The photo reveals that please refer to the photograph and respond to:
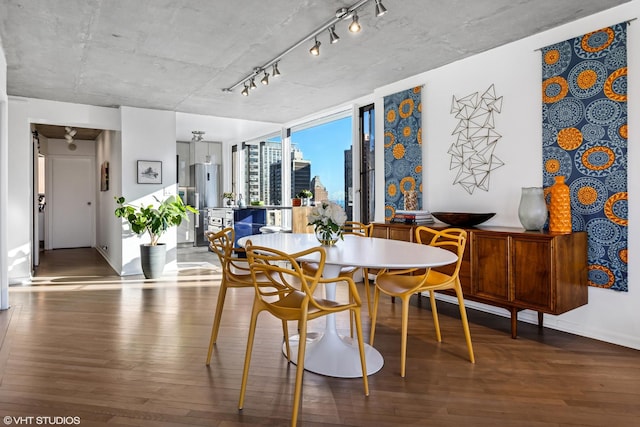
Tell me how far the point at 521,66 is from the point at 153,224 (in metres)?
4.70

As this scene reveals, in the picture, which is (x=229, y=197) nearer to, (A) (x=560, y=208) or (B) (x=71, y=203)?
(B) (x=71, y=203)

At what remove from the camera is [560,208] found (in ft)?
10.2

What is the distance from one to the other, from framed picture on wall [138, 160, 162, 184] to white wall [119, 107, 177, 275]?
53mm

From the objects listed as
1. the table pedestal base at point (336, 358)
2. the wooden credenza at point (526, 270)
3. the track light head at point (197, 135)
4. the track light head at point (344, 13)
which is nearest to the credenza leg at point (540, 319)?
the wooden credenza at point (526, 270)

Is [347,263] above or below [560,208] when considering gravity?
below

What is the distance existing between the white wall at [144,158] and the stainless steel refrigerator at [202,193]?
3007mm

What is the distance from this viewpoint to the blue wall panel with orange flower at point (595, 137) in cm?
295

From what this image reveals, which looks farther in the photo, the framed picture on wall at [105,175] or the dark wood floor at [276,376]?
the framed picture on wall at [105,175]

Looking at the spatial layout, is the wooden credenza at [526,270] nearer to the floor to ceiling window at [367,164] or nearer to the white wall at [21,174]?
the floor to ceiling window at [367,164]

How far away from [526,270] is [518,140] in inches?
48.1

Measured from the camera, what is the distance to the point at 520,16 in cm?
311

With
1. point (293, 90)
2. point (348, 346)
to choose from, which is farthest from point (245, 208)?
point (348, 346)

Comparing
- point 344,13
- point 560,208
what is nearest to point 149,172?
point 344,13

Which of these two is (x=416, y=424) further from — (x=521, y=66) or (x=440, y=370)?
(x=521, y=66)
